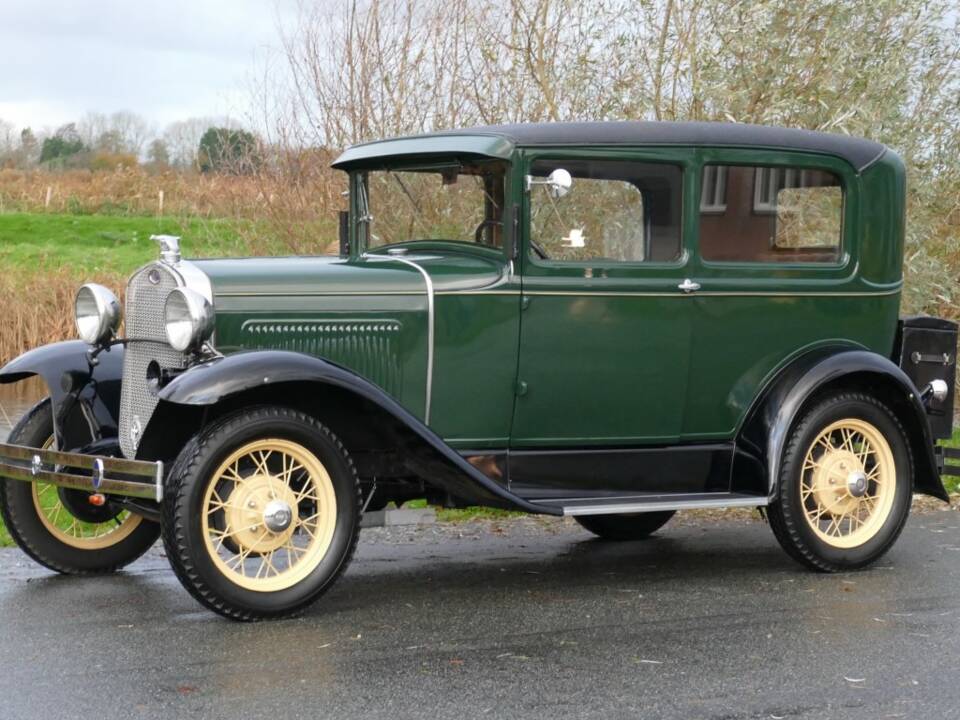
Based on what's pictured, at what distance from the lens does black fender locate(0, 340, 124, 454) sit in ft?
19.6

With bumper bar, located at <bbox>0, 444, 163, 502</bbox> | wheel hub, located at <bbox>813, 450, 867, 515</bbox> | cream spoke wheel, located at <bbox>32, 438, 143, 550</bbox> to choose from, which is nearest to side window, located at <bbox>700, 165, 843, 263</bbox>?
wheel hub, located at <bbox>813, 450, 867, 515</bbox>

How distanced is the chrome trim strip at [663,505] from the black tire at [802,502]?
0.46 feet

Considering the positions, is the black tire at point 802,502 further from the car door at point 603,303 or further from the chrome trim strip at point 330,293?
the chrome trim strip at point 330,293

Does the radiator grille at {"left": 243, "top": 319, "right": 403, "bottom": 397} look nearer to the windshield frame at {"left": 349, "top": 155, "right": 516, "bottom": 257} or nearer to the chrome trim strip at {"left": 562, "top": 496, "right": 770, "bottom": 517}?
the windshield frame at {"left": 349, "top": 155, "right": 516, "bottom": 257}

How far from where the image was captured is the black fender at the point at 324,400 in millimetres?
5066

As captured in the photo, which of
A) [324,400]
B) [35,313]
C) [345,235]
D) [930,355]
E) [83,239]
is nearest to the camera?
[324,400]

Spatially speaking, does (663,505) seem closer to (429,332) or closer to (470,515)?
(429,332)

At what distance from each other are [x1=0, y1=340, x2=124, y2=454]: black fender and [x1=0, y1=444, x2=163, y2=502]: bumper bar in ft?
0.80

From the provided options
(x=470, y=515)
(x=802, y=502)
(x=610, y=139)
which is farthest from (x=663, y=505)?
(x=470, y=515)

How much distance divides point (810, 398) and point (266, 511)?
8.41ft

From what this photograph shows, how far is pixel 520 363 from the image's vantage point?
586 cm

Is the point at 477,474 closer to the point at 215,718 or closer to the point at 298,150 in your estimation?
the point at 215,718

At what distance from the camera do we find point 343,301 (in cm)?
569

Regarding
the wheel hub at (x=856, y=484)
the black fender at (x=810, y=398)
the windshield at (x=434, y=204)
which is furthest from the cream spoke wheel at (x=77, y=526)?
the wheel hub at (x=856, y=484)
